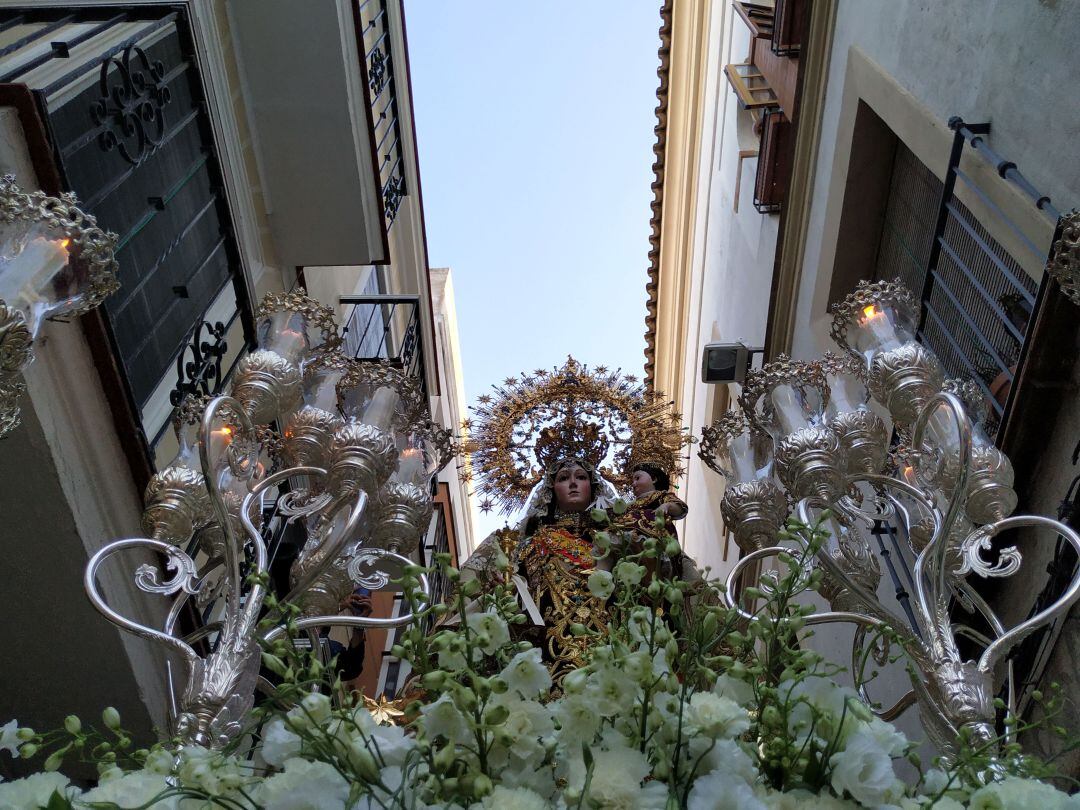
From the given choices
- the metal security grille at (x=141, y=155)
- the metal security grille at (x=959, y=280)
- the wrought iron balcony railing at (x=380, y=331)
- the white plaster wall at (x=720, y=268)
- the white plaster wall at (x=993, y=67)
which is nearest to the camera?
the white plaster wall at (x=993, y=67)

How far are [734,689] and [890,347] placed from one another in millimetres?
2564

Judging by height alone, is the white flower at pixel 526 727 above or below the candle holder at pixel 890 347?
above

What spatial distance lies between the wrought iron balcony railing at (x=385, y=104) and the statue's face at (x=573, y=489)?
372 cm

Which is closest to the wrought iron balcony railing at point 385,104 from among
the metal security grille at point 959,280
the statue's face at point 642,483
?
the statue's face at point 642,483

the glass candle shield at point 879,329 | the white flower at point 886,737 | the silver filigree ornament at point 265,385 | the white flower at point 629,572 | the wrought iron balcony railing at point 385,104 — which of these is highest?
the white flower at point 629,572

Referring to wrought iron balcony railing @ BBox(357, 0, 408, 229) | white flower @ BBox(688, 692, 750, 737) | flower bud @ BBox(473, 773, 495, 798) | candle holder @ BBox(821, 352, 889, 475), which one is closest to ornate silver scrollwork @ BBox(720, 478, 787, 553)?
candle holder @ BBox(821, 352, 889, 475)

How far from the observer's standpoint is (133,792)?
5.64 ft

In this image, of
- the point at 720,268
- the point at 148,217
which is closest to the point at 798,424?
the point at 148,217

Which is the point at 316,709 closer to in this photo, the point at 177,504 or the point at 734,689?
the point at 734,689

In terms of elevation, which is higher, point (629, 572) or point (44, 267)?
point (629, 572)

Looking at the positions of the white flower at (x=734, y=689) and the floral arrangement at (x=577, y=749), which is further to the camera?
the white flower at (x=734, y=689)

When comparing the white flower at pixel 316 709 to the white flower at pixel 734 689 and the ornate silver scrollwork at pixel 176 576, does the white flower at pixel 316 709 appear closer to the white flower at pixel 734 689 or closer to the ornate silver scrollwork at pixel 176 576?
the white flower at pixel 734 689

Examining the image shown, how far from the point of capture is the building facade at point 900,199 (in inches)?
174

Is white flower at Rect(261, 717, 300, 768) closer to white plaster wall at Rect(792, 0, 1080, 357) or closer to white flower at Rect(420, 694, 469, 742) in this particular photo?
white flower at Rect(420, 694, 469, 742)
